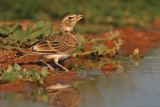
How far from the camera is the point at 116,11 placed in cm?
1505

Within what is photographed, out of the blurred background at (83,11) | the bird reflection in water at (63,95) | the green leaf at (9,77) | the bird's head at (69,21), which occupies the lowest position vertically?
the bird reflection in water at (63,95)

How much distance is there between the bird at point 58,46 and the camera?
21.4ft

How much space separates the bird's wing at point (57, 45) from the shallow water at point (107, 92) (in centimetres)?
52

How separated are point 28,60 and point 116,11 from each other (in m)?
8.00

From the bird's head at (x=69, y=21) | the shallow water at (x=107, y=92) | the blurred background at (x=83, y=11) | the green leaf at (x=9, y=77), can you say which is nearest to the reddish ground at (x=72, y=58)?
the green leaf at (x=9, y=77)

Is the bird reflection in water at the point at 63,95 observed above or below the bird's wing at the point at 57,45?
below

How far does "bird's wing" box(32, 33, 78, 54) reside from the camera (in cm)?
655

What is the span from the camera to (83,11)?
14.1 meters

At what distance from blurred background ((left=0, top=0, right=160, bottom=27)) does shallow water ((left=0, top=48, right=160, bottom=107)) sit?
743cm

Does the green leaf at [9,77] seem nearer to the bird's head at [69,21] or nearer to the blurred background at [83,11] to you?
the bird's head at [69,21]

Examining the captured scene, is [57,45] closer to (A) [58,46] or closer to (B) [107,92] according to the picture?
(A) [58,46]

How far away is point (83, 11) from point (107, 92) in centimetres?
918

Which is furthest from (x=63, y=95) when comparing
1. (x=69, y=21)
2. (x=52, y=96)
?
(x=69, y=21)

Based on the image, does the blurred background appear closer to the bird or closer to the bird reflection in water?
the bird
